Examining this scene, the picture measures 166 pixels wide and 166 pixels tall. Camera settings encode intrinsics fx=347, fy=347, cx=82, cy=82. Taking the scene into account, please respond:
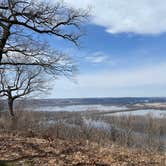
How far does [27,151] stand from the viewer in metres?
11.3

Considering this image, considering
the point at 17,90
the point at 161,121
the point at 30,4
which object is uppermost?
the point at 30,4

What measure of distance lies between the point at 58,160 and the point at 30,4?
643 centimetres

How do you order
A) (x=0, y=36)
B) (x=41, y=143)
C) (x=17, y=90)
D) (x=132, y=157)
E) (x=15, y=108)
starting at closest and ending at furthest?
1. (x=132, y=157)
2. (x=41, y=143)
3. (x=0, y=36)
4. (x=17, y=90)
5. (x=15, y=108)

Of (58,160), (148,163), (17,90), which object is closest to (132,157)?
(148,163)

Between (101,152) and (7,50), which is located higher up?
(7,50)

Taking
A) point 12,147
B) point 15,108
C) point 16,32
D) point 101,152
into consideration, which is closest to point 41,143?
point 12,147

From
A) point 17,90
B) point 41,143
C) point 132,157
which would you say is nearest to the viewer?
point 132,157

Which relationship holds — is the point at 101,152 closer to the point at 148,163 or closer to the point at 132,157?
the point at 132,157

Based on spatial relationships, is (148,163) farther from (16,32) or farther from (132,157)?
(16,32)

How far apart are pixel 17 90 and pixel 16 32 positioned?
73.1 ft

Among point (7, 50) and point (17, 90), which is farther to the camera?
point (17, 90)

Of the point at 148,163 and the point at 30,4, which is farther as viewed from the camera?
the point at 30,4

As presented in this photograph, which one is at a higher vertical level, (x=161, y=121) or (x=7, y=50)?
(x=7, y=50)

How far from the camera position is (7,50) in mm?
14523
